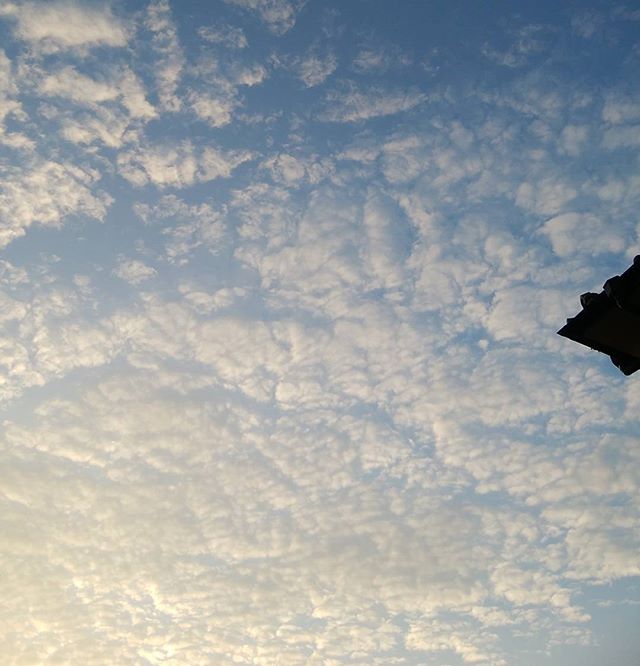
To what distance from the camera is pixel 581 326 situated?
9469mm

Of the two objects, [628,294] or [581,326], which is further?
[581,326]

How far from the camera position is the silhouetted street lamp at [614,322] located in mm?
8578

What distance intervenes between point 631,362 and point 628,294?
6.72 feet

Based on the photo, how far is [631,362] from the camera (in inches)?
390

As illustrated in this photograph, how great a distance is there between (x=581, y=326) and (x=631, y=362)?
4.95 ft

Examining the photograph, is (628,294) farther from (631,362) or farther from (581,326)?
(631,362)

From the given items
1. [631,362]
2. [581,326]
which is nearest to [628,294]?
[581,326]

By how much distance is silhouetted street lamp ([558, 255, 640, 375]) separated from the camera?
28.1ft

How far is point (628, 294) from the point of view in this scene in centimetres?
858

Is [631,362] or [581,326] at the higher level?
[581,326]

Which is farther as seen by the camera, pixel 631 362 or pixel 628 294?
pixel 631 362

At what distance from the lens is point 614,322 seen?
9.27 m
